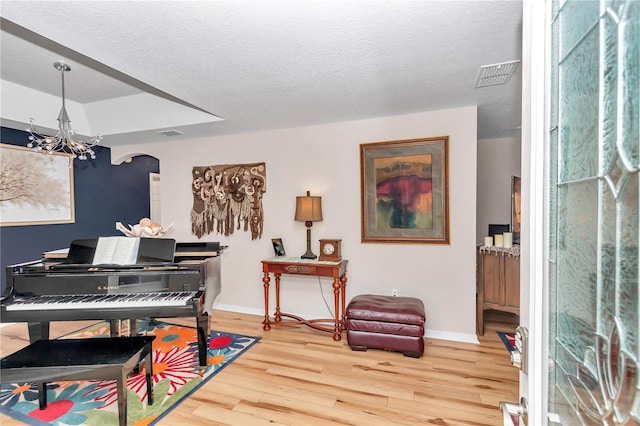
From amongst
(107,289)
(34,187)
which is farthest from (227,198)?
(34,187)

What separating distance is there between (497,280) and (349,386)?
1.96 metres

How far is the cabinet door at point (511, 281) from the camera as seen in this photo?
2994 mm

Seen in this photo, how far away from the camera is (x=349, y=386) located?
7.40ft

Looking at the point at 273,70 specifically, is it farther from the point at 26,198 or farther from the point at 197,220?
the point at 26,198

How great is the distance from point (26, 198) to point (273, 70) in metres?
3.64

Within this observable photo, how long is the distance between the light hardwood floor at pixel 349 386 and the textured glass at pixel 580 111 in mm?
1932

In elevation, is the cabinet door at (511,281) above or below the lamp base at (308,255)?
below

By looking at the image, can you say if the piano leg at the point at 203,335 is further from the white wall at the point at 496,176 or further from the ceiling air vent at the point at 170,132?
the white wall at the point at 496,176

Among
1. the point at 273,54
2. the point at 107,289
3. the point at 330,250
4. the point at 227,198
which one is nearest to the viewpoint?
the point at 273,54

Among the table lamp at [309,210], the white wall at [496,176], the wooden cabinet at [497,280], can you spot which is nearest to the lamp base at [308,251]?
the table lamp at [309,210]

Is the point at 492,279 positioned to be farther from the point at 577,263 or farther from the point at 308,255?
the point at 577,263

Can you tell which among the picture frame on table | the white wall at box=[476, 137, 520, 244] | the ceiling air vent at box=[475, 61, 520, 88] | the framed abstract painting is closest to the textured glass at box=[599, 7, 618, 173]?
the ceiling air vent at box=[475, 61, 520, 88]

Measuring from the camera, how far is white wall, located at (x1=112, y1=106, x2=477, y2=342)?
3035mm

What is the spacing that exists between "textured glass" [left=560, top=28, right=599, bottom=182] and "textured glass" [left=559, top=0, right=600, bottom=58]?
2 cm
